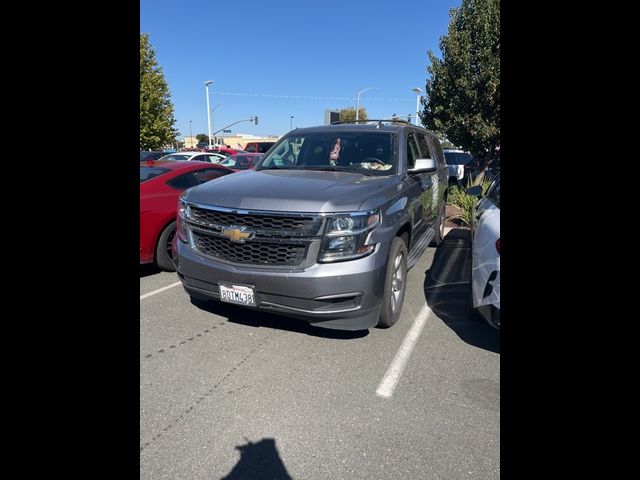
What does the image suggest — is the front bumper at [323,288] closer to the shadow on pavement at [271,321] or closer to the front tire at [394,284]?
the front tire at [394,284]

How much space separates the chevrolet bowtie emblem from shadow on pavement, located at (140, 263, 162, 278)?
9.37 feet

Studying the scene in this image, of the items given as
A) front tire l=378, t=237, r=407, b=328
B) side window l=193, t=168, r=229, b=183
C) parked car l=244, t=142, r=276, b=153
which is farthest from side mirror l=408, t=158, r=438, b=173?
parked car l=244, t=142, r=276, b=153

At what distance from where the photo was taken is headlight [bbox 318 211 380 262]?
311 centimetres

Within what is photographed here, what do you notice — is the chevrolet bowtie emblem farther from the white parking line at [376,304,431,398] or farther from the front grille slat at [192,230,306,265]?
the white parking line at [376,304,431,398]

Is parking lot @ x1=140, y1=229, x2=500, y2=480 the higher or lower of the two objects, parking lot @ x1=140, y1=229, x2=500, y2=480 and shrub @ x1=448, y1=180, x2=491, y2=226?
the lower

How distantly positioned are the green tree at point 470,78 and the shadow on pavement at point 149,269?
28.9 feet

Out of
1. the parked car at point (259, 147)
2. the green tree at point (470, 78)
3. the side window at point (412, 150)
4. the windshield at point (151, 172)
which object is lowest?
the windshield at point (151, 172)

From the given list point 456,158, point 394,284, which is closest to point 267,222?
point 394,284

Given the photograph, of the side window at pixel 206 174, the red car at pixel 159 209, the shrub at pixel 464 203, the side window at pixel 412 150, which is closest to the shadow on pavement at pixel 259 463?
the side window at pixel 412 150

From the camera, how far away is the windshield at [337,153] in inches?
174

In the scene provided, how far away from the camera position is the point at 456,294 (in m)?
4.91
